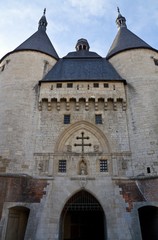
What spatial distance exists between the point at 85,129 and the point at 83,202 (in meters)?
5.20

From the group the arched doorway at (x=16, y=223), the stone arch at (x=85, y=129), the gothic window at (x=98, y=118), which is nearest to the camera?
the arched doorway at (x=16, y=223)

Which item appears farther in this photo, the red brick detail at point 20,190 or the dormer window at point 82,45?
the dormer window at point 82,45

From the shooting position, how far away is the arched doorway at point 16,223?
11688 millimetres

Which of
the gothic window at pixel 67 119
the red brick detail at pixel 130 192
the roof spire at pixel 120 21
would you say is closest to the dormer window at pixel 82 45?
the roof spire at pixel 120 21

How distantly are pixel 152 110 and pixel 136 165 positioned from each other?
14.2 ft

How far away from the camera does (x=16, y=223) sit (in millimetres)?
12203

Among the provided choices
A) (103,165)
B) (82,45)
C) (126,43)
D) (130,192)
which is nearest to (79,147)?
(103,165)

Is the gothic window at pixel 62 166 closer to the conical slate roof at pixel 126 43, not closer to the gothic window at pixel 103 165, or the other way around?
the gothic window at pixel 103 165

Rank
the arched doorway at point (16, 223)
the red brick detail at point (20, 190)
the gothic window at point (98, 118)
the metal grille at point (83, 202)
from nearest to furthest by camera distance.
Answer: the arched doorway at point (16, 223) < the red brick detail at point (20, 190) < the metal grille at point (83, 202) < the gothic window at point (98, 118)

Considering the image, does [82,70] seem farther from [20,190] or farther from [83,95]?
[20,190]

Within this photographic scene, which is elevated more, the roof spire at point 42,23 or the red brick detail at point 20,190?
the roof spire at point 42,23

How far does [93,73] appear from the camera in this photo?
708 inches

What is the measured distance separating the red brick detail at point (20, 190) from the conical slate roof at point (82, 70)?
8501 mm

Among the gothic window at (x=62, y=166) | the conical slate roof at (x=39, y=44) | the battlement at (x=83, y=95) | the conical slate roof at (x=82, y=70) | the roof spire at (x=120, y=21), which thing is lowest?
the gothic window at (x=62, y=166)
